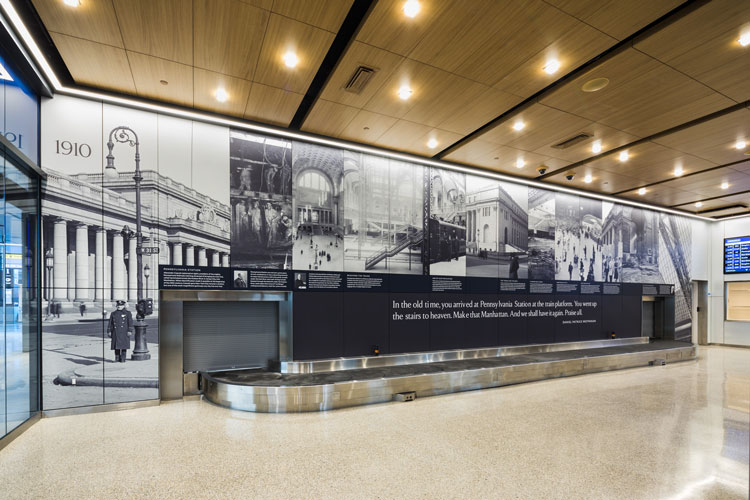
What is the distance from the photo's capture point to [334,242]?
8.01 metres

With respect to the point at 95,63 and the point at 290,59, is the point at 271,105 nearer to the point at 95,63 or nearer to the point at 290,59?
the point at 290,59

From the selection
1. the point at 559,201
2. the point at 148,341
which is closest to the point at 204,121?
the point at 148,341

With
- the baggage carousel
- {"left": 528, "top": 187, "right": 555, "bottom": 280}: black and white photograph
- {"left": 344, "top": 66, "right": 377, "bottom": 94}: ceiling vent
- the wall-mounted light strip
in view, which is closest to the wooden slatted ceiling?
the wall-mounted light strip

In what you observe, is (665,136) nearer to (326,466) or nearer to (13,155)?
(326,466)

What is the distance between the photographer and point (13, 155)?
4.82m

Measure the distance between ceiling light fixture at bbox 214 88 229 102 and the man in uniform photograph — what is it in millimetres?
3511

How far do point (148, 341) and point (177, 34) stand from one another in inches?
175

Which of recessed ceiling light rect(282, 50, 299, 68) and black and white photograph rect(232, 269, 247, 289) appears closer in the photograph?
recessed ceiling light rect(282, 50, 299, 68)

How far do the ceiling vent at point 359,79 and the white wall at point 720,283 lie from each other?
51.0ft

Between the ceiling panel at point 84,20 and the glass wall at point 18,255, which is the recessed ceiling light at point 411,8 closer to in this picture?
the ceiling panel at point 84,20

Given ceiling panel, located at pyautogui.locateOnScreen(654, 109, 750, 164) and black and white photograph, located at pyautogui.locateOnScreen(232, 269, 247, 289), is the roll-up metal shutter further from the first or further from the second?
ceiling panel, located at pyautogui.locateOnScreen(654, 109, 750, 164)

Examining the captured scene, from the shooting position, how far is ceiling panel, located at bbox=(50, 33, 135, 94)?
484cm

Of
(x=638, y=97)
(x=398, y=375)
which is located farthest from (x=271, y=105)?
(x=638, y=97)

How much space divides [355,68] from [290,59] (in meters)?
0.87
